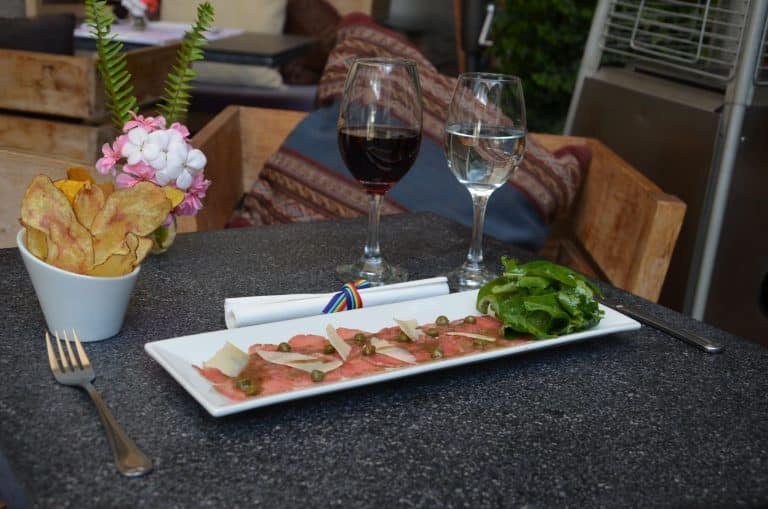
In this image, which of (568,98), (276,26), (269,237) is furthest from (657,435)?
(276,26)

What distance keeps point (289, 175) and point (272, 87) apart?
2368mm

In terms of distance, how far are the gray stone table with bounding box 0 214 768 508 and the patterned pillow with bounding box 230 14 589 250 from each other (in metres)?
0.94

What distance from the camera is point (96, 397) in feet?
2.07

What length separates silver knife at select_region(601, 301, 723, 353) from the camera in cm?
83

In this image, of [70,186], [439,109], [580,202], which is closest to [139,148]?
[70,186]

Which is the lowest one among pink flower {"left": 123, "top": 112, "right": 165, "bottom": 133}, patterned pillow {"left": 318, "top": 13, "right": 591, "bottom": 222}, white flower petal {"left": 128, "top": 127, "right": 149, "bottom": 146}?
patterned pillow {"left": 318, "top": 13, "right": 591, "bottom": 222}

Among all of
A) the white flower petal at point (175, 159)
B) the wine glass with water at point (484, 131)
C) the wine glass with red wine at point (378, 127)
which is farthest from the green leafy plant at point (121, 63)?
the wine glass with water at point (484, 131)

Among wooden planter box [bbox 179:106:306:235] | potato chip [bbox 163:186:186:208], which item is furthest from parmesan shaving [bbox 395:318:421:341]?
wooden planter box [bbox 179:106:306:235]

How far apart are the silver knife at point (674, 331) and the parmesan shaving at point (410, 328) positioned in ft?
0.77

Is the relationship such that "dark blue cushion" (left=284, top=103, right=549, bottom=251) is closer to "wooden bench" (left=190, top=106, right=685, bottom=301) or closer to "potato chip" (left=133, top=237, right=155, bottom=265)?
"wooden bench" (left=190, top=106, right=685, bottom=301)

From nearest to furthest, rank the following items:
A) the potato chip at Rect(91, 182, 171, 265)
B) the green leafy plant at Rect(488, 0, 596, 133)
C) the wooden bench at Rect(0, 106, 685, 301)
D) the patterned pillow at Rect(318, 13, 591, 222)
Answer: the potato chip at Rect(91, 182, 171, 265) < the wooden bench at Rect(0, 106, 685, 301) < the patterned pillow at Rect(318, 13, 591, 222) < the green leafy plant at Rect(488, 0, 596, 133)

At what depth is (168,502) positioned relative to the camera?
1.70 feet

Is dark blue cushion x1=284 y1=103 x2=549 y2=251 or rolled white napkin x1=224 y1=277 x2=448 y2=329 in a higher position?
rolled white napkin x1=224 y1=277 x2=448 y2=329

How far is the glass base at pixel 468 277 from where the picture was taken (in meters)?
0.96
